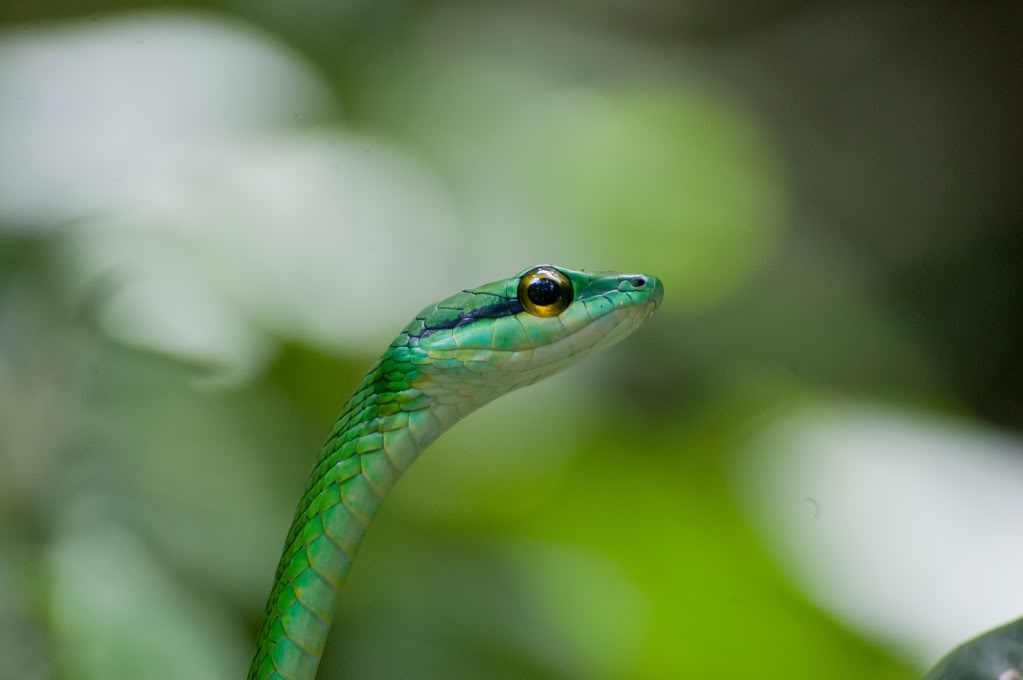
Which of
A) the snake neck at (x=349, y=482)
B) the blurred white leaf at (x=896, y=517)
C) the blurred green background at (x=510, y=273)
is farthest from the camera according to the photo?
the blurred white leaf at (x=896, y=517)

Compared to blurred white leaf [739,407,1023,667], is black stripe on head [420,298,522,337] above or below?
below

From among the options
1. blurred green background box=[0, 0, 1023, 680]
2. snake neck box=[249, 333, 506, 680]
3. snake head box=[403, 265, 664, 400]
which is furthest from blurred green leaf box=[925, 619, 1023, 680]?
blurred green background box=[0, 0, 1023, 680]

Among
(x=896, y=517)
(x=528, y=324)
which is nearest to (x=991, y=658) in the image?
(x=528, y=324)

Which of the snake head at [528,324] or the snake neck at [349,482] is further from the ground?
the snake head at [528,324]

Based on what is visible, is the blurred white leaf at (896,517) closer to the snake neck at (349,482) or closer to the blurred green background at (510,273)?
the blurred green background at (510,273)

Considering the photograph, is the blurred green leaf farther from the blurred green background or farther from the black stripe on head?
the blurred green background

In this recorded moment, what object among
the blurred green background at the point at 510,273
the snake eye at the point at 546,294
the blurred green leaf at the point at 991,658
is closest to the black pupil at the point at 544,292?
the snake eye at the point at 546,294

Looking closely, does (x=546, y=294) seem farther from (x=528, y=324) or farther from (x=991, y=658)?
(x=991, y=658)
